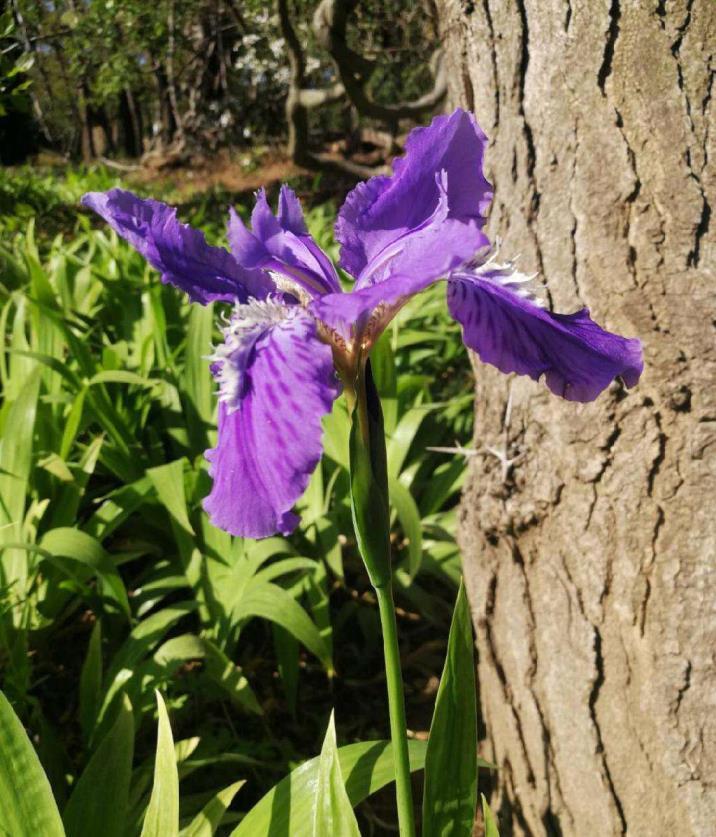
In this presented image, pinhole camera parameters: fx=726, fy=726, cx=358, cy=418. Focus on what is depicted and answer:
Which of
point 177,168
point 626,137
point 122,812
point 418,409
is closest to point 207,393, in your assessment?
point 418,409

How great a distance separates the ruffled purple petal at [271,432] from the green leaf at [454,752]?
0.43 metres

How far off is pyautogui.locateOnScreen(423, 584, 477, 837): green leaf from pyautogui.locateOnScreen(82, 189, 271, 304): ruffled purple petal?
0.51 meters

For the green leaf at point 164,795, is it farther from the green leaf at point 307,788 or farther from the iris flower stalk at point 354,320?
the iris flower stalk at point 354,320

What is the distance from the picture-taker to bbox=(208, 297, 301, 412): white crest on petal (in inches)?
27.8

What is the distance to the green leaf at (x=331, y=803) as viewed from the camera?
91 centimetres

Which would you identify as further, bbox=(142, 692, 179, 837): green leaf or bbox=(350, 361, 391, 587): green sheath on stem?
bbox=(142, 692, 179, 837): green leaf

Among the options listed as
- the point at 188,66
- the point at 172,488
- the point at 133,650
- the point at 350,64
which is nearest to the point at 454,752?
the point at 133,650

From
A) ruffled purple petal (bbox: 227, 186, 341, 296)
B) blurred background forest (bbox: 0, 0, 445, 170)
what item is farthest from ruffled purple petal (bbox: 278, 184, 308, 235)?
blurred background forest (bbox: 0, 0, 445, 170)

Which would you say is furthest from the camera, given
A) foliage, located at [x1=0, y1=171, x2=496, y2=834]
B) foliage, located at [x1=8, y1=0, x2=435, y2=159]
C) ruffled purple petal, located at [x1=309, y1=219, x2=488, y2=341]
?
foliage, located at [x1=8, y1=0, x2=435, y2=159]

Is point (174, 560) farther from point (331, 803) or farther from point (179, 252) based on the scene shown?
point (179, 252)

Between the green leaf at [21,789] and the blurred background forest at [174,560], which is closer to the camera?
the green leaf at [21,789]

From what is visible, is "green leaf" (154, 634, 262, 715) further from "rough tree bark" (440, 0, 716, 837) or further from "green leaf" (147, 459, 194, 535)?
"rough tree bark" (440, 0, 716, 837)

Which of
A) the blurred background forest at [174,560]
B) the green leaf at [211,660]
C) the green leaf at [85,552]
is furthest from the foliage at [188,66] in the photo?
the green leaf at [211,660]

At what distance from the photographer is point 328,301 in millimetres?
684
